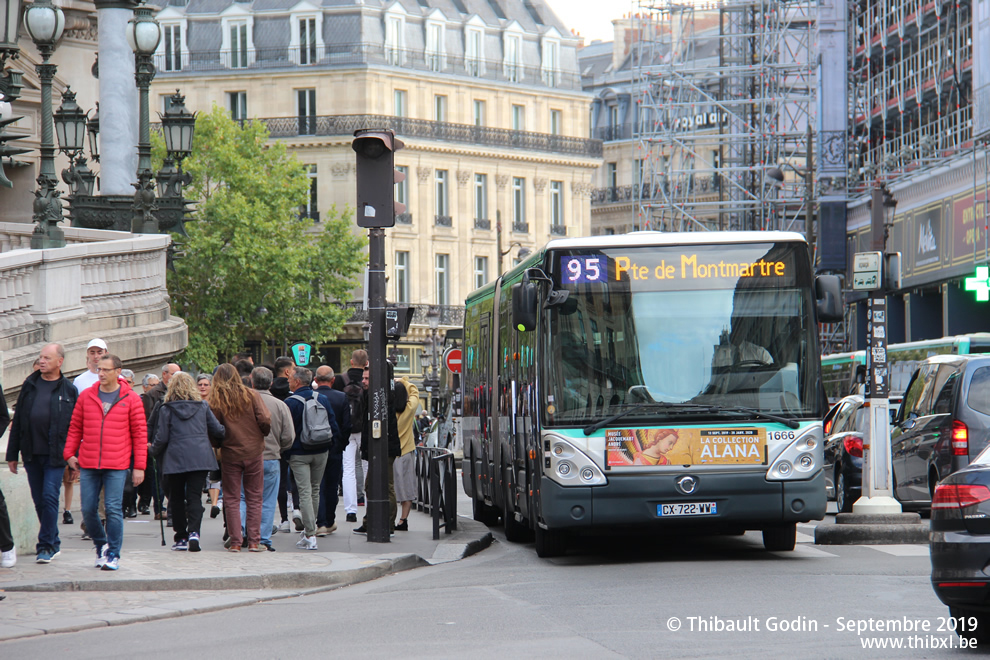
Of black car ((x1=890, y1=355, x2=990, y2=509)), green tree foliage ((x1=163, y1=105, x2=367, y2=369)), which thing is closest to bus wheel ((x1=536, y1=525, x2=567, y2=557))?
black car ((x1=890, y1=355, x2=990, y2=509))

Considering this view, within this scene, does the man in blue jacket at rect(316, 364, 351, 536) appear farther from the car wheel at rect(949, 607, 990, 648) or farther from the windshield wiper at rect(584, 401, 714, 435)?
the car wheel at rect(949, 607, 990, 648)

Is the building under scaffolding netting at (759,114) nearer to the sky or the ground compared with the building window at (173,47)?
nearer to the ground

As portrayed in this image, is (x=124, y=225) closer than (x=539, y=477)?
No

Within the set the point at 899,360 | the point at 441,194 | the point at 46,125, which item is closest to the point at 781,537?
the point at 46,125

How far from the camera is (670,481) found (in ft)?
48.7

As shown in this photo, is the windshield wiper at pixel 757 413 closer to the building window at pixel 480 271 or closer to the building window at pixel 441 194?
the building window at pixel 441 194

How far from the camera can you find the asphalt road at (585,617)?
9.68m

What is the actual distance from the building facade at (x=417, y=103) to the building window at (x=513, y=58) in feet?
0.17

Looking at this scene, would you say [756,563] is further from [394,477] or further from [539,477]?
[394,477]

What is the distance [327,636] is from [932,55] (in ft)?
128

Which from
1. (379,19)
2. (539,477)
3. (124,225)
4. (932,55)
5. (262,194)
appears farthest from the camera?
(379,19)

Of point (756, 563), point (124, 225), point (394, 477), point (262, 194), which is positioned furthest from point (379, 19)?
point (756, 563)

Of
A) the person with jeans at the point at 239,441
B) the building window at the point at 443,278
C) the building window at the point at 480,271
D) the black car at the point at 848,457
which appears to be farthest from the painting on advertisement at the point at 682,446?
the building window at the point at 480,271

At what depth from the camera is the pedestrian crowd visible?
13.9 m
